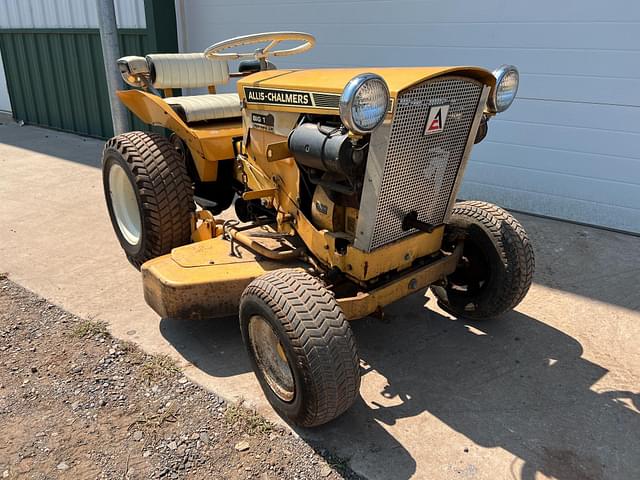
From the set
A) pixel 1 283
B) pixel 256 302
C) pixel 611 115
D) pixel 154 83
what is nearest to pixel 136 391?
pixel 256 302

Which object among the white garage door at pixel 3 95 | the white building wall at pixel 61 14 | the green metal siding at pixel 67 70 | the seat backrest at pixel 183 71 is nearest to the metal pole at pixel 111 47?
the green metal siding at pixel 67 70

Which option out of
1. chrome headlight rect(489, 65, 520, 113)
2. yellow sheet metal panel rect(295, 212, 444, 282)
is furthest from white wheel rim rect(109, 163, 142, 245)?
chrome headlight rect(489, 65, 520, 113)

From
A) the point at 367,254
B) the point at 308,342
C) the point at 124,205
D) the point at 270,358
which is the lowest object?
the point at 270,358

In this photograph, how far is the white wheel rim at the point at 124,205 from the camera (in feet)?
13.3

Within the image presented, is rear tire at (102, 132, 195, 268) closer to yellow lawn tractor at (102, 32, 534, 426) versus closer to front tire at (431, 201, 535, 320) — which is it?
yellow lawn tractor at (102, 32, 534, 426)

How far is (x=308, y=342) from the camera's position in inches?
89.7

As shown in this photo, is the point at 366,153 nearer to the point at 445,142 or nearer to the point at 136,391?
the point at 445,142

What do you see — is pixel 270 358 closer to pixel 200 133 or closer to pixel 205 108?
pixel 200 133

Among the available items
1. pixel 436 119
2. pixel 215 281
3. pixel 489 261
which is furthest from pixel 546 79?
pixel 215 281

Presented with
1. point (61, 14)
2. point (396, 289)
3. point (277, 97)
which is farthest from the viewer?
point (61, 14)

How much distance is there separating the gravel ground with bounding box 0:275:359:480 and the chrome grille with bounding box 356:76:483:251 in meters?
1.02

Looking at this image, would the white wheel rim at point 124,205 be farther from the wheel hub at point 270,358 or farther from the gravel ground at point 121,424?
the wheel hub at point 270,358

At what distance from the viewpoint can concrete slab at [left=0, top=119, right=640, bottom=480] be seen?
243 cm

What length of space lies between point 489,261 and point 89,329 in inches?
94.5
